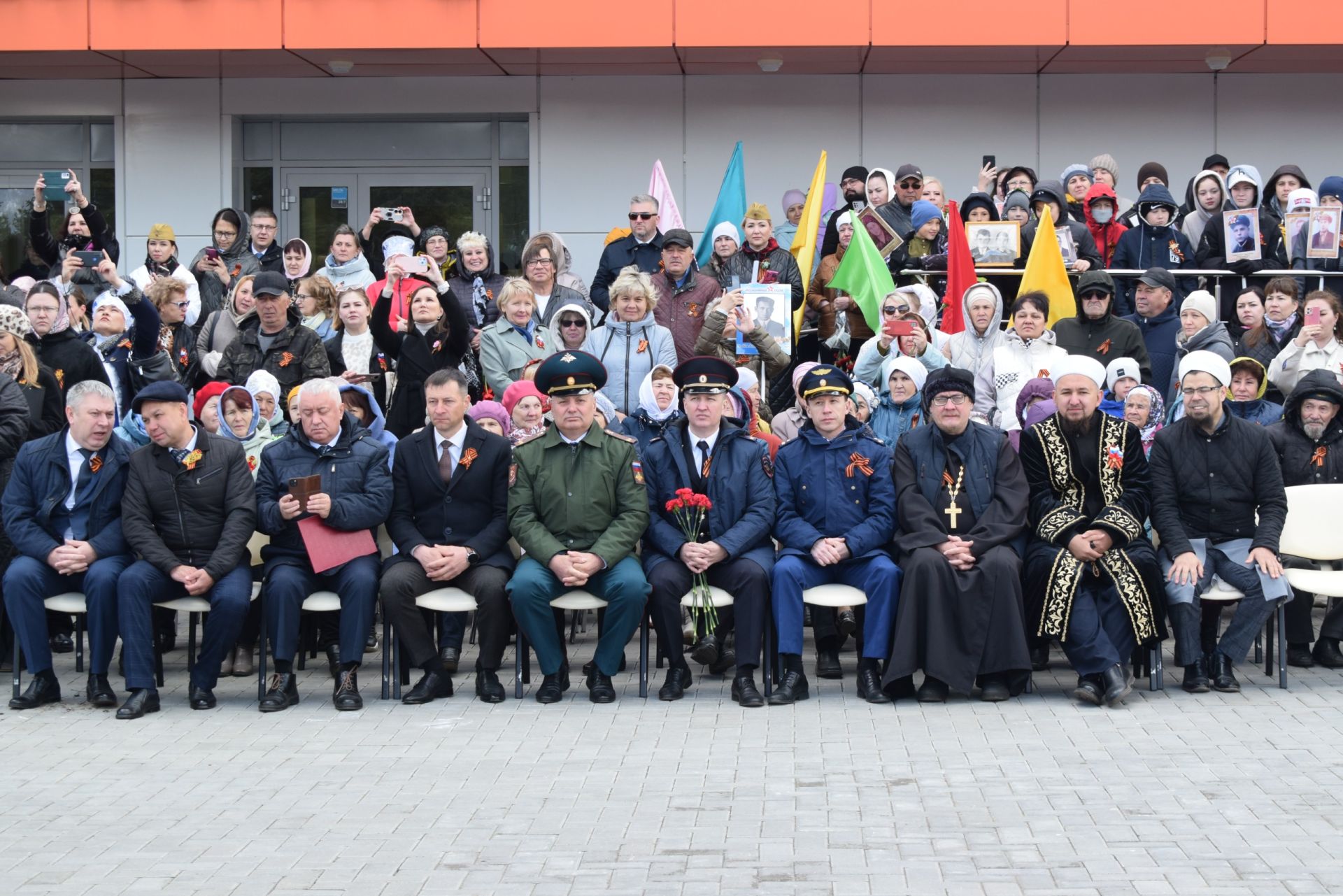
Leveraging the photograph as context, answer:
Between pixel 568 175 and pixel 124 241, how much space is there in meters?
4.91

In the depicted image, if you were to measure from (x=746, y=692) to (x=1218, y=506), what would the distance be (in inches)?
107

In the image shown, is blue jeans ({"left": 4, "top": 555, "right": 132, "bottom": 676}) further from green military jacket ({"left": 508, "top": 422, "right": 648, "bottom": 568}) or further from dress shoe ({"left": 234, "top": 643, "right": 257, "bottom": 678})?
green military jacket ({"left": 508, "top": 422, "right": 648, "bottom": 568})

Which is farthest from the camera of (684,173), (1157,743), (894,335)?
(684,173)

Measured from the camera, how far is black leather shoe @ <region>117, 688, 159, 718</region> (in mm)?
8227

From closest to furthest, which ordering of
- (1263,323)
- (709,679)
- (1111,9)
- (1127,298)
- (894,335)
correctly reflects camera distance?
(709,679) < (894,335) < (1263,323) < (1127,298) < (1111,9)

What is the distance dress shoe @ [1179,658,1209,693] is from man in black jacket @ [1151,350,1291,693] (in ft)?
→ 0.04

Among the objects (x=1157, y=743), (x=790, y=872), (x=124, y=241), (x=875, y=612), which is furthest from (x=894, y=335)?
(x=124, y=241)

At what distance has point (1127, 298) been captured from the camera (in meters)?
13.0

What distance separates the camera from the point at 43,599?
8.63 metres

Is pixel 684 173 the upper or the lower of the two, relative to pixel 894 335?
upper

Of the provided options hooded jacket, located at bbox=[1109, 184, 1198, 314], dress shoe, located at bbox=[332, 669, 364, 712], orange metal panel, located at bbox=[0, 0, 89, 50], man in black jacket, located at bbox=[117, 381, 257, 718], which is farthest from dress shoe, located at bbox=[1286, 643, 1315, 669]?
orange metal panel, located at bbox=[0, 0, 89, 50]

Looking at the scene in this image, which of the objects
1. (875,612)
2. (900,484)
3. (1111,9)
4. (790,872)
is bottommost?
(790,872)

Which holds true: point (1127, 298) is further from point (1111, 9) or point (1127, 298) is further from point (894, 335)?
point (1111, 9)

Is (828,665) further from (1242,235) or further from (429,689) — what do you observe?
(1242,235)
